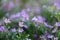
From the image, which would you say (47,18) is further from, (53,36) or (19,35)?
(19,35)

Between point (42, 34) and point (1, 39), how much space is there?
0.31 metres

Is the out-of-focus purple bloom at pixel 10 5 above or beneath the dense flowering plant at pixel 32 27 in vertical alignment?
above

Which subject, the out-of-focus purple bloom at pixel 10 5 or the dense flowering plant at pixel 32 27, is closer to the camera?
the dense flowering plant at pixel 32 27

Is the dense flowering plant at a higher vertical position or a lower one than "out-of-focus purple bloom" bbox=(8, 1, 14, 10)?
lower

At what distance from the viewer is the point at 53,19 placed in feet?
4.70

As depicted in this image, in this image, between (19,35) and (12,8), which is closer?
(19,35)

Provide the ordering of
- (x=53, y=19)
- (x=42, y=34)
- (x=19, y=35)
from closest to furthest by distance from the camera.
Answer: (x=19, y=35), (x=42, y=34), (x=53, y=19)

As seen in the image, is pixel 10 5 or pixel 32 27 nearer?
pixel 32 27

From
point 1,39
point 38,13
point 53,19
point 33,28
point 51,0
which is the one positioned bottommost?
point 1,39

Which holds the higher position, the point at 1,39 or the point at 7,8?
the point at 7,8

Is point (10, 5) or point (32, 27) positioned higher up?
point (10, 5)

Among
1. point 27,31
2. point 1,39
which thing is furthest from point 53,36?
point 1,39

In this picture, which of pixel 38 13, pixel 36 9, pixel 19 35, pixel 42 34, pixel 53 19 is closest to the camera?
pixel 19 35

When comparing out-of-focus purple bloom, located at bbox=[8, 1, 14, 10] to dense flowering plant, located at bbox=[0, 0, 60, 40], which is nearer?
dense flowering plant, located at bbox=[0, 0, 60, 40]
